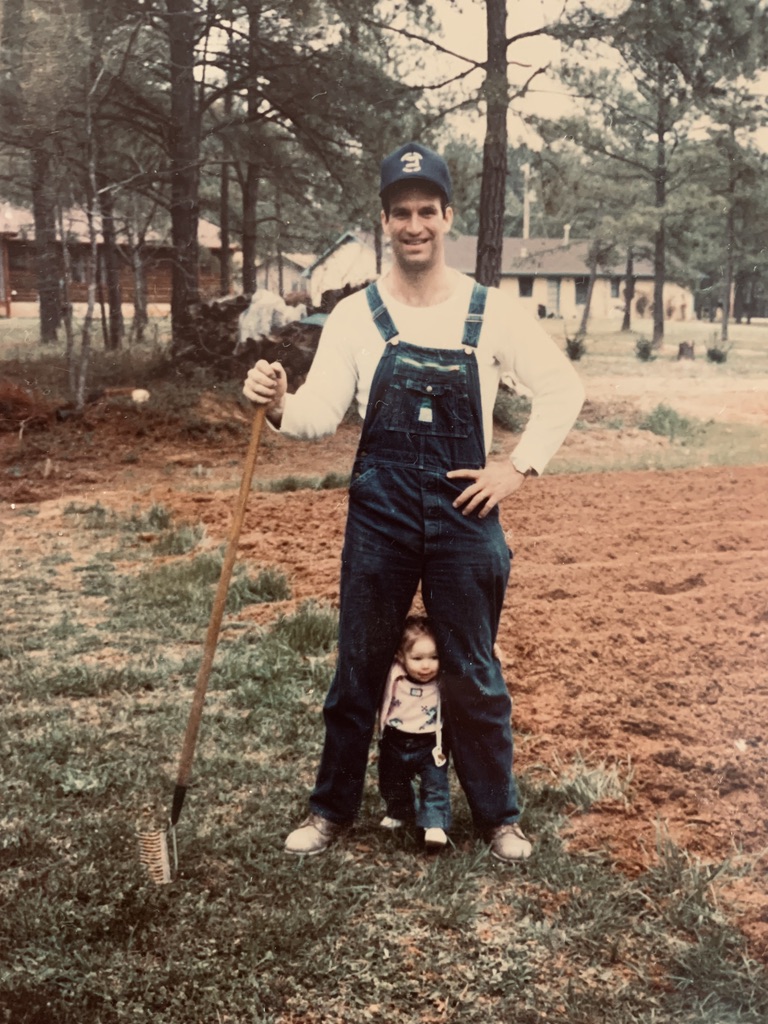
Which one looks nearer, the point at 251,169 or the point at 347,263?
the point at 251,169

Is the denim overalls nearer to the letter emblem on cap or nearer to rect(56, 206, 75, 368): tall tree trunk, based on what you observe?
the letter emblem on cap

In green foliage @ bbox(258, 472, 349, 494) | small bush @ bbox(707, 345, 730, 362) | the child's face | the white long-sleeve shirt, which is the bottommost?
green foliage @ bbox(258, 472, 349, 494)

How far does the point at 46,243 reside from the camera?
34.6 ft

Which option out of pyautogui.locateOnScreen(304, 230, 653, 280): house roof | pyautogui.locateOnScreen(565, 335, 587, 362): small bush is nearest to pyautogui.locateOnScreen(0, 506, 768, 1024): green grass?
pyautogui.locateOnScreen(304, 230, 653, 280): house roof

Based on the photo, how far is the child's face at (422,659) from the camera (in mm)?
2791

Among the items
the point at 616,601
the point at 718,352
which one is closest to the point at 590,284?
the point at 718,352

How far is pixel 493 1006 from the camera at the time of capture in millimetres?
2260

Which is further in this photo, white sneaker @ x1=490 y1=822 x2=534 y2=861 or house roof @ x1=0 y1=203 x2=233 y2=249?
house roof @ x1=0 y1=203 x2=233 y2=249

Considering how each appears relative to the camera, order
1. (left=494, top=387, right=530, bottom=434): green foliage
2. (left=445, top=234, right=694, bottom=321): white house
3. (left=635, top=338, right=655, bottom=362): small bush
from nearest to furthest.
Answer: (left=494, top=387, right=530, bottom=434): green foliage, (left=635, top=338, right=655, bottom=362): small bush, (left=445, top=234, right=694, bottom=321): white house

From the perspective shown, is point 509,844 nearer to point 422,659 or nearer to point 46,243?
point 422,659

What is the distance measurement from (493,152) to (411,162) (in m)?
4.49

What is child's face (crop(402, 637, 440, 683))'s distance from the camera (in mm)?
2791

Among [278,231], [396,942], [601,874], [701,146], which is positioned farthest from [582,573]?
[278,231]

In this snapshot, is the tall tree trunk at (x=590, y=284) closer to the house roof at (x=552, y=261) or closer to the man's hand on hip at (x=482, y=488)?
the house roof at (x=552, y=261)
